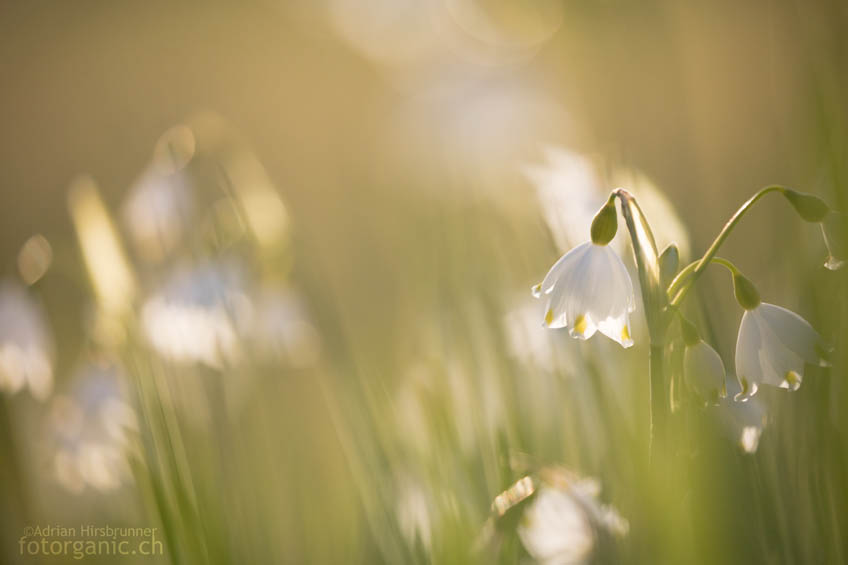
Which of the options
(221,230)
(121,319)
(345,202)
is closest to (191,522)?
(121,319)

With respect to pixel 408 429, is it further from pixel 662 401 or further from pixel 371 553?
pixel 662 401

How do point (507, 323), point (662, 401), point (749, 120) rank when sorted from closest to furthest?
point (662, 401)
point (507, 323)
point (749, 120)

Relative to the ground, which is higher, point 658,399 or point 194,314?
point 194,314

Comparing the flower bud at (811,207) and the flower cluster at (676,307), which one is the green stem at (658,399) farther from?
the flower bud at (811,207)

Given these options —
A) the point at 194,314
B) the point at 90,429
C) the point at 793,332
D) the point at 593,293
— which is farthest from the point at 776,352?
the point at 90,429

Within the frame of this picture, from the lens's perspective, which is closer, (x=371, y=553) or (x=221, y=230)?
(x=371, y=553)

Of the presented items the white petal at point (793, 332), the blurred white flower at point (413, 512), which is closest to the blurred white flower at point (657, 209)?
the white petal at point (793, 332)

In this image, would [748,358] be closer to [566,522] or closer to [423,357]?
[566,522]

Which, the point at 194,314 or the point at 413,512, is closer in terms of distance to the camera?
the point at 413,512
